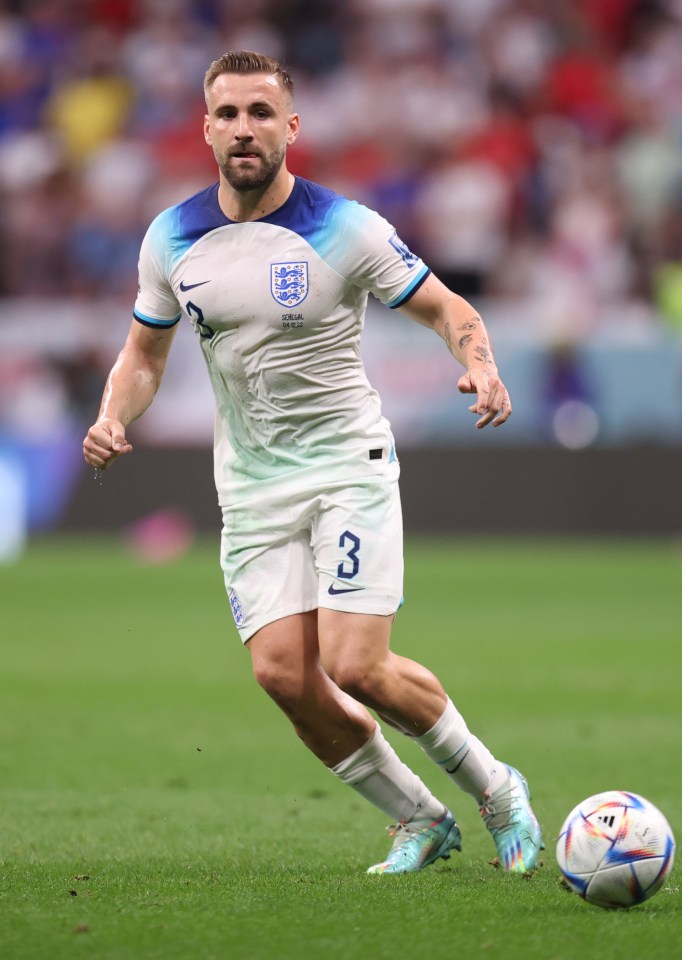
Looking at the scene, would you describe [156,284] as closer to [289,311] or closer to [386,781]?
[289,311]

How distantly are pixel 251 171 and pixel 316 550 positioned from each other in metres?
1.20

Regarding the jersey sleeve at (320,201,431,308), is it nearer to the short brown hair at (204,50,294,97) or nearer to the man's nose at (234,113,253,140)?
the man's nose at (234,113,253,140)

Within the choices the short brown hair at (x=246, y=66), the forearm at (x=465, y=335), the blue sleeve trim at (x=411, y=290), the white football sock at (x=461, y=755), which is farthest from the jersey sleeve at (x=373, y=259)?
the white football sock at (x=461, y=755)

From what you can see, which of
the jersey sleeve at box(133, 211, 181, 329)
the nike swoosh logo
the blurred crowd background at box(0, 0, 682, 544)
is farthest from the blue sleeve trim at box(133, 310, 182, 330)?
the blurred crowd background at box(0, 0, 682, 544)

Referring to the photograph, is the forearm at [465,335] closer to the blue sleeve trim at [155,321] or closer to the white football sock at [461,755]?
the blue sleeve trim at [155,321]

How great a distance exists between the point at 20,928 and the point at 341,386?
1964 millimetres

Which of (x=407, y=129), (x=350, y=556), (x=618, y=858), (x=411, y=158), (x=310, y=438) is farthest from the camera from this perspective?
(x=407, y=129)

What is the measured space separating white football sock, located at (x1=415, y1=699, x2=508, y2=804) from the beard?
5.74ft

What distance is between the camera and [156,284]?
530cm

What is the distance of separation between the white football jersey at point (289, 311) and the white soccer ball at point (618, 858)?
135cm

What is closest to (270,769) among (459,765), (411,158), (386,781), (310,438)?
(386,781)

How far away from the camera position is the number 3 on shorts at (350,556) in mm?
4984

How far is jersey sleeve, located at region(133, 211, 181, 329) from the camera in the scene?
524 centimetres

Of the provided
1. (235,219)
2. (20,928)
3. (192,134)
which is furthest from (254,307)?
(192,134)
